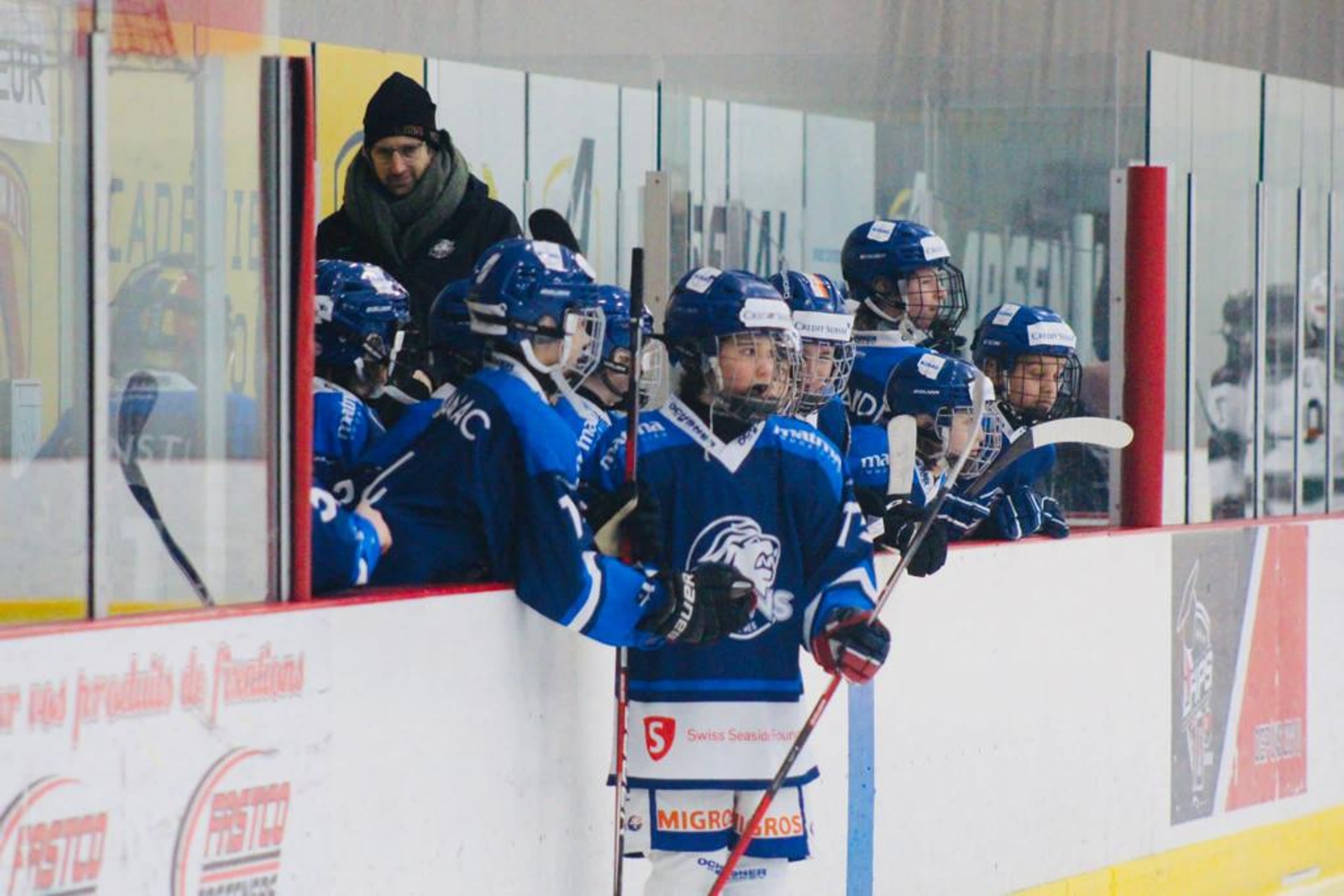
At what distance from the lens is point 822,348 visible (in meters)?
4.50

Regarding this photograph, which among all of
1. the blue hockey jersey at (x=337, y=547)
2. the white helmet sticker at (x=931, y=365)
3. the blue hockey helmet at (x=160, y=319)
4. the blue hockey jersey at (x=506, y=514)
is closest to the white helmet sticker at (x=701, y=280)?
the blue hockey jersey at (x=506, y=514)

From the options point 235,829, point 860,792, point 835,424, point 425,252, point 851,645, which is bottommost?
point 860,792

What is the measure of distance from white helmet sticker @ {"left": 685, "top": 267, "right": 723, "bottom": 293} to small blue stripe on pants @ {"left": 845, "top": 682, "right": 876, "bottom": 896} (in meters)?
1.00

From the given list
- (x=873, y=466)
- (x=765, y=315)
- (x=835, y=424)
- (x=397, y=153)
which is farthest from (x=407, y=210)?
(x=765, y=315)

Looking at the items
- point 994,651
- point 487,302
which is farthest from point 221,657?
point 994,651

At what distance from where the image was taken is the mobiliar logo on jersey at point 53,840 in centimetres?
281

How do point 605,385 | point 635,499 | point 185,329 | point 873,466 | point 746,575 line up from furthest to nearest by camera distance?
point 873,466, point 605,385, point 746,575, point 635,499, point 185,329

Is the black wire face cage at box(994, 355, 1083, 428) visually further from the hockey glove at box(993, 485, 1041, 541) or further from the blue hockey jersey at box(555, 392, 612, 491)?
the blue hockey jersey at box(555, 392, 612, 491)

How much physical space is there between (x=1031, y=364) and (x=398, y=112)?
159 centimetres

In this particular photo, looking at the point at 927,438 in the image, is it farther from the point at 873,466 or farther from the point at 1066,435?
the point at 1066,435

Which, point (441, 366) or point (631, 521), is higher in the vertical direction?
point (441, 366)

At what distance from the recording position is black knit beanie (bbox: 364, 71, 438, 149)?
4918mm

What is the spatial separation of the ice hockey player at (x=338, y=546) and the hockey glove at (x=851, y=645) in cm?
70

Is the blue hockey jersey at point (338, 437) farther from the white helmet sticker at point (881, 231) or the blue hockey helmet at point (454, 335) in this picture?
the white helmet sticker at point (881, 231)
